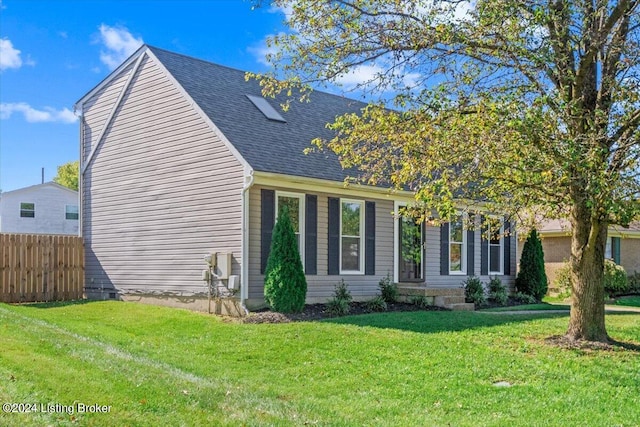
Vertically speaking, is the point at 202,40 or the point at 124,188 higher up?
the point at 202,40

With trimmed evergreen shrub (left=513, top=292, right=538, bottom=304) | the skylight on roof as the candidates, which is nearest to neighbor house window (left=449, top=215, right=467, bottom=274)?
trimmed evergreen shrub (left=513, top=292, right=538, bottom=304)

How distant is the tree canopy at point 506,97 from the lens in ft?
26.1

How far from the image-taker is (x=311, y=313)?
1245cm

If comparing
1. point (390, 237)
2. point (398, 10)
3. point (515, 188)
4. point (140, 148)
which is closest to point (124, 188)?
point (140, 148)

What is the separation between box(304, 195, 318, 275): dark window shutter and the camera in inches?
531

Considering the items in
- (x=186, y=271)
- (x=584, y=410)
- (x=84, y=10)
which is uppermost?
(x=84, y=10)

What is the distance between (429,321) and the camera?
11.4 m

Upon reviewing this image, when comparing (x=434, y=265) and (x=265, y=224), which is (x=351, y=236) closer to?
(x=265, y=224)

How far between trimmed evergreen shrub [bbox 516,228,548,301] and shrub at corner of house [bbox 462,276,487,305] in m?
2.37

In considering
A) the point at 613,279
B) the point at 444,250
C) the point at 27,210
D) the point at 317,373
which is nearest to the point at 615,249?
the point at 613,279

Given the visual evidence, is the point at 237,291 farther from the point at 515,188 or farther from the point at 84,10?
the point at 84,10

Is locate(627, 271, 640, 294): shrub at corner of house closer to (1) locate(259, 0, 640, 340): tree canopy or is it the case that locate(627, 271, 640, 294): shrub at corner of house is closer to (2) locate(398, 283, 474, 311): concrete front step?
(2) locate(398, 283, 474, 311): concrete front step

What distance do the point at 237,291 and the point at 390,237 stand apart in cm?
467

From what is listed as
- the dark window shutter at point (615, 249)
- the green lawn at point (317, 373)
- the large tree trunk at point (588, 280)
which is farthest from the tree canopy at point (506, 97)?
the dark window shutter at point (615, 249)
